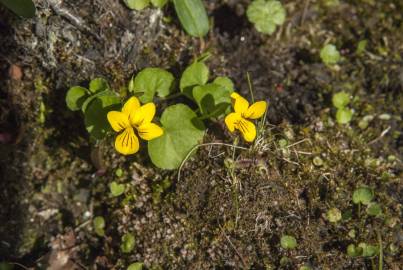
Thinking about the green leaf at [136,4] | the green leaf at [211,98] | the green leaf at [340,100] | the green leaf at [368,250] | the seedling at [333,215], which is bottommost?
the green leaf at [368,250]

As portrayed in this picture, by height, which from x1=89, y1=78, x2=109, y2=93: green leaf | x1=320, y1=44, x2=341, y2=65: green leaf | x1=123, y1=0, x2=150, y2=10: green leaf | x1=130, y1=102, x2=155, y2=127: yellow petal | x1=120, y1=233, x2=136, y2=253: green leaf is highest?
x1=123, y1=0, x2=150, y2=10: green leaf

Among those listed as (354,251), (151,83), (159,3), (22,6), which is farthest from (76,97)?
(354,251)

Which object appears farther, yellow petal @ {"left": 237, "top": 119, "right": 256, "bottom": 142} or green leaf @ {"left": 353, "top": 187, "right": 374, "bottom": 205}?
green leaf @ {"left": 353, "top": 187, "right": 374, "bottom": 205}

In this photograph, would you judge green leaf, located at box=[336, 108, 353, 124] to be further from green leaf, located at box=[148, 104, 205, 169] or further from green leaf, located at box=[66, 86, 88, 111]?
green leaf, located at box=[66, 86, 88, 111]

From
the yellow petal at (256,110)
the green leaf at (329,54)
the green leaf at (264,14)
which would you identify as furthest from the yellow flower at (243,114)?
the green leaf at (329,54)

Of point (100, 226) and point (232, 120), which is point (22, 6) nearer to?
point (232, 120)

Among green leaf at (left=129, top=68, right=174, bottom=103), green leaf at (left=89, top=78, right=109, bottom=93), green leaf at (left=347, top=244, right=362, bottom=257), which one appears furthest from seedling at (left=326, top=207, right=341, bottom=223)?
green leaf at (left=89, top=78, right=109, bottom=93)

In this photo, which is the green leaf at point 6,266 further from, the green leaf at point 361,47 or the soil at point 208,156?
the green leaf at point 361,47
